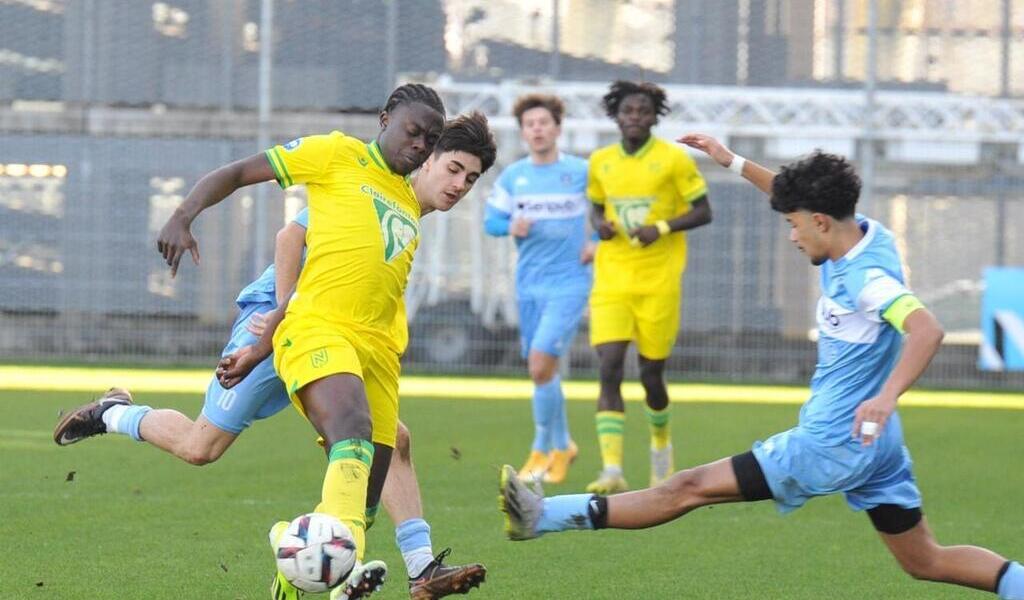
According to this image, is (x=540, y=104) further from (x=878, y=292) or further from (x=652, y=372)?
(x=878, y=292)

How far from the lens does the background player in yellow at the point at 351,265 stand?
534 centimetres

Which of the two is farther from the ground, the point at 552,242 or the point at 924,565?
the point at 552,242

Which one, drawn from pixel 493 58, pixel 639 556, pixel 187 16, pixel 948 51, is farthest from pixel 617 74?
pixel 639 556

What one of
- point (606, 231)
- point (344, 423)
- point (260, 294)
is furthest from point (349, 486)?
point (606, 231)

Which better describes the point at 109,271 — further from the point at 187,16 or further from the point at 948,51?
the point at 948,51

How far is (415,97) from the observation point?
5793mm

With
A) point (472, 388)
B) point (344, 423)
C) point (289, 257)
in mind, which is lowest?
point (472, 388)

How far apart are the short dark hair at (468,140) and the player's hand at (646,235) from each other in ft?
12.8

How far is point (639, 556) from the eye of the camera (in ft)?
23.5

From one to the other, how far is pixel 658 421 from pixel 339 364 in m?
4.84

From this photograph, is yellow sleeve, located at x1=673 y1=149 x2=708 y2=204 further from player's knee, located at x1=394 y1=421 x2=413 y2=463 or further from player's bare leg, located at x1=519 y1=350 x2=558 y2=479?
player's knee, located at x1=394 y1=421 x2=413 y2=463

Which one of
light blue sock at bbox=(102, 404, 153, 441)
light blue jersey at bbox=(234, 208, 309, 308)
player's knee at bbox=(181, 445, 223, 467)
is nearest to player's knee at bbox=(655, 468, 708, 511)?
light blue jersey at bbox=(234, 208, 309, 308)

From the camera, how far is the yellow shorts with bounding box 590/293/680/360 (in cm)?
1009

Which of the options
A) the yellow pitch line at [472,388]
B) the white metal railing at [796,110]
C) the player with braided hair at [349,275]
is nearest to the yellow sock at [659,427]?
the player with braided hair at [349,275]
